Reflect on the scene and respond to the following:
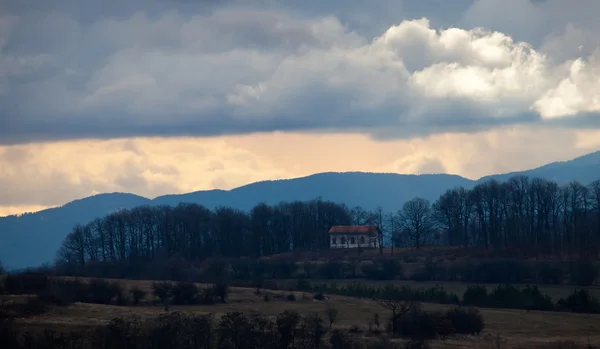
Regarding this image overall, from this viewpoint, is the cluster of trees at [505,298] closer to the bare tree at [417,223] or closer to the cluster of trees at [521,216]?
the cluster of trees at [521,216]

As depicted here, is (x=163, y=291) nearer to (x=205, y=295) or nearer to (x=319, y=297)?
(x=205, y=295)

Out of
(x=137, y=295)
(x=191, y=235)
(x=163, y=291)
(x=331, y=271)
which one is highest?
(x=191, y=235)

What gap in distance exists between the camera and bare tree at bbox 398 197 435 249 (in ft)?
477

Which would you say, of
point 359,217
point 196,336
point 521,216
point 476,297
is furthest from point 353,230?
point 196,336

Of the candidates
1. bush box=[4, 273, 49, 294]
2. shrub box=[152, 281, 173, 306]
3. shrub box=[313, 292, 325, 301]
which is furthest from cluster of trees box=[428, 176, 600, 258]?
bush box=[4, 273, 49, 294]

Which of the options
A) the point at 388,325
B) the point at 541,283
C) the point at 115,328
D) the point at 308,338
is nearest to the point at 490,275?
the point at 541,283

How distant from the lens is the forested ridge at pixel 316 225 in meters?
131

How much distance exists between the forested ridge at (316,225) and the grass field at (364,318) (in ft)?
160

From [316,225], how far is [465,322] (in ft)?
318

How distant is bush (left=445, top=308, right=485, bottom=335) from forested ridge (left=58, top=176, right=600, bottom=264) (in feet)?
199

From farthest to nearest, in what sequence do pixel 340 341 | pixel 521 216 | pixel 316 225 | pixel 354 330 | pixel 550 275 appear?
pixel 316 225, pixel 521 216, pixel 550 275, pixel 354 330, pixel 340 341

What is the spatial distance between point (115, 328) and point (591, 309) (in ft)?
140

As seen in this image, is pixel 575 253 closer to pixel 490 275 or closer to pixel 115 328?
pixel 490 275

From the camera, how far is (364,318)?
221ft
